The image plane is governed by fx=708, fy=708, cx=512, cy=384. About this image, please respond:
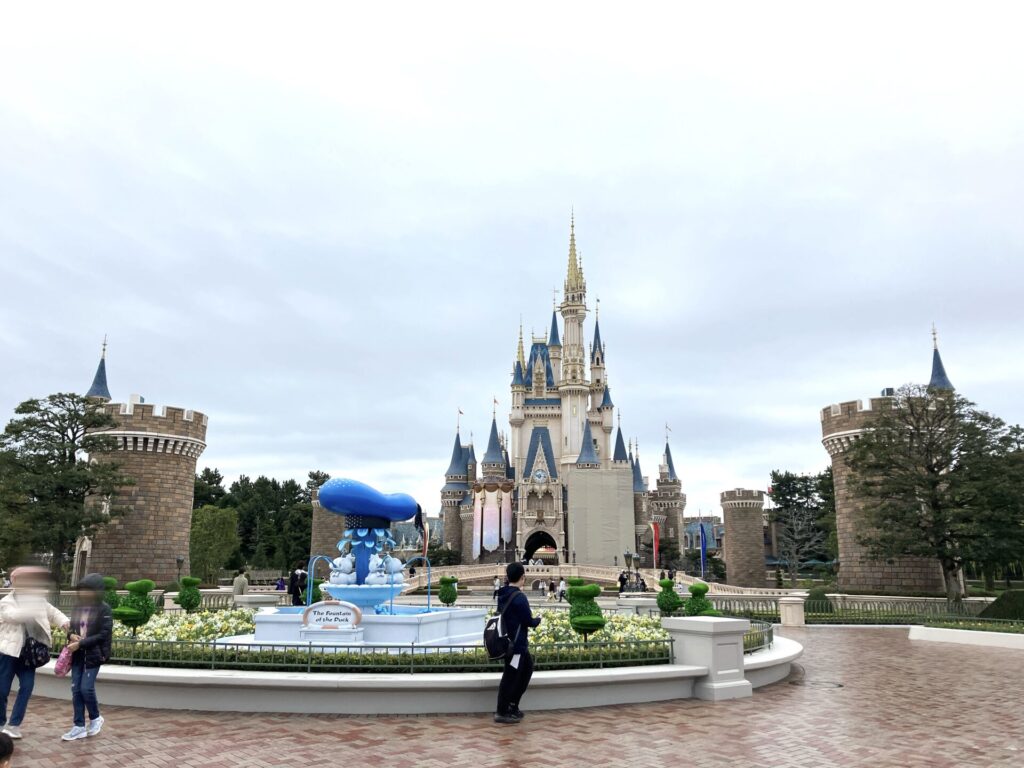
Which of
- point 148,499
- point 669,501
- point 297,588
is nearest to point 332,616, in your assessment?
point 297,588

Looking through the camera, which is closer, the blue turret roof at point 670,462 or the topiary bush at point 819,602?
the topiary bush at point 819,602

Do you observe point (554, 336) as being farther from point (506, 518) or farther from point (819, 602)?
point (819, 602)

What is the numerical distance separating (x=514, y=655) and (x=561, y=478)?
226 feet

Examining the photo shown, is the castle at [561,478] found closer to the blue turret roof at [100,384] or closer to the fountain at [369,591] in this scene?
the blue turret roof at [100,384]

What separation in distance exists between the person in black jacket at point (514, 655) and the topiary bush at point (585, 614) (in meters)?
2.81

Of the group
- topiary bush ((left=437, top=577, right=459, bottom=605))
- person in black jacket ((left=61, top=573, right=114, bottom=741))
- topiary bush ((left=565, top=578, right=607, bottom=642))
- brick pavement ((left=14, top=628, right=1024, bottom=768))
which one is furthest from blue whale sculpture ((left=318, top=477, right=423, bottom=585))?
topiary bush ((left=437, top=577, right=459, bottom=605))

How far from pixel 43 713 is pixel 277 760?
159 inches

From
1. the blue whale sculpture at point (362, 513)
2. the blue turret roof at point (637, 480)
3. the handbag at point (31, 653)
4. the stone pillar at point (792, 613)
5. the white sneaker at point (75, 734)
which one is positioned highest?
the blue turret roof at point (637, 480)

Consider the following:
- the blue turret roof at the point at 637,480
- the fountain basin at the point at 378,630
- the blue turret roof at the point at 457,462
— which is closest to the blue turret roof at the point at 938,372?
the fountain basin at the point at 378,630

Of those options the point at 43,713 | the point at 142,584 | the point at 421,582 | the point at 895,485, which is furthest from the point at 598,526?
the point at 43,713

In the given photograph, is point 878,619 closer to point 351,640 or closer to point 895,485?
point 895,485

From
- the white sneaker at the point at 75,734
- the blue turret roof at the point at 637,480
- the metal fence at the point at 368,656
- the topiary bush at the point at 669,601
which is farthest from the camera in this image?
the blue turret roof at the point at 637,480

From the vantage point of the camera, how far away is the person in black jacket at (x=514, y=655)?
823cm

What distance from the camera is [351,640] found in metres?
11.1
